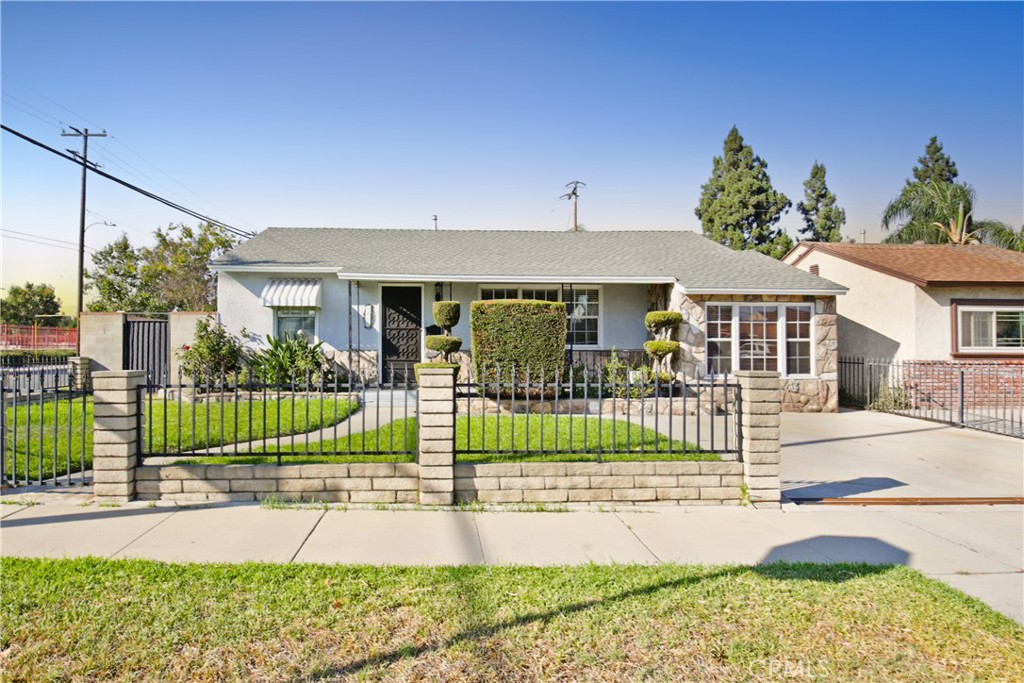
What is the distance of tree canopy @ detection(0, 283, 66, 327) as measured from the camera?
41094 mm

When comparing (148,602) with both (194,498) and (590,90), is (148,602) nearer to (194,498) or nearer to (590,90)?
(194,498)

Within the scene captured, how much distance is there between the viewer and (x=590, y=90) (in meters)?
12.4

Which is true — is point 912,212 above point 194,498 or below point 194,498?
above

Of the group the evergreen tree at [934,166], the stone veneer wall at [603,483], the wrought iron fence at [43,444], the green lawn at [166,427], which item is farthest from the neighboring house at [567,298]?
the evergreen tree at [934,166]

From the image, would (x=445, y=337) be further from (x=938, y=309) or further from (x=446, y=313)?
(x=938, y=309)

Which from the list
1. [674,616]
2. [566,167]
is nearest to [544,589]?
[674,616]

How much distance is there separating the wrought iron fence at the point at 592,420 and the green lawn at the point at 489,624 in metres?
1.72

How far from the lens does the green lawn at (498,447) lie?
19.8ft

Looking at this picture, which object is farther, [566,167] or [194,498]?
[566,167]

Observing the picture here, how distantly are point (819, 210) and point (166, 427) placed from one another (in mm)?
39062

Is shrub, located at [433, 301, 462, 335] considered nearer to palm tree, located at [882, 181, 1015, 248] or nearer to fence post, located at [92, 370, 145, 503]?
fence post, located at [92, 370, 145, 503]

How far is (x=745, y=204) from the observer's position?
33062 mm

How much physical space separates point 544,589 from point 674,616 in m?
0.83

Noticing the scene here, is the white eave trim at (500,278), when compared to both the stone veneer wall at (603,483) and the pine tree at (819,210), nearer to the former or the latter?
the stone veneer wall at (603,483)
